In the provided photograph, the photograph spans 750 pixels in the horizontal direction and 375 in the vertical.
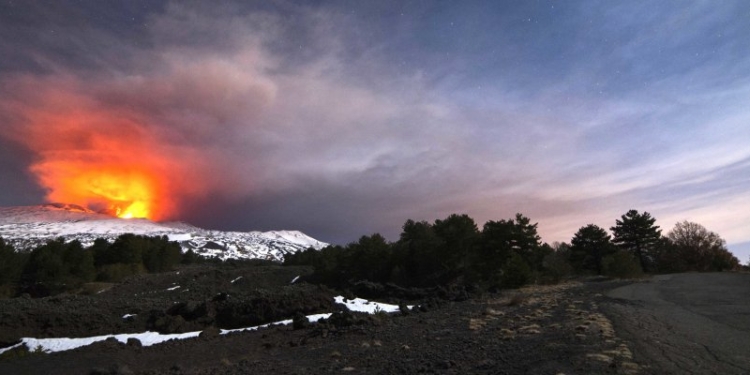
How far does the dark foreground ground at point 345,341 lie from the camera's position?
354 inches

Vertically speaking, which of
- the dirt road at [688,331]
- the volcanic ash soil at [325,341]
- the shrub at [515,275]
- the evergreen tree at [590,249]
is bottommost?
the volcanic ash soil at [325,341]

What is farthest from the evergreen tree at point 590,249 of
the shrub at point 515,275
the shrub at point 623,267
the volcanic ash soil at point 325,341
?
the volcanic ash soil at point 325,341

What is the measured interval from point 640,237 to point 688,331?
151 feet

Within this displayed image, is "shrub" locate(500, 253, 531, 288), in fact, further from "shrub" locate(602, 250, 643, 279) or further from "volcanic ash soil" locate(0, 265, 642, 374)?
"volcanic ash soil" locate(0, 265, 642, 374)

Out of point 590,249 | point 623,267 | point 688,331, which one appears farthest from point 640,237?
point 688,331

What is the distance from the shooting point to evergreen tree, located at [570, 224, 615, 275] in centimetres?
4834

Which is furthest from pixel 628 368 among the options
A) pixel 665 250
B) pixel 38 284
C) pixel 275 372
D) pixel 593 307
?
pixel 38 284

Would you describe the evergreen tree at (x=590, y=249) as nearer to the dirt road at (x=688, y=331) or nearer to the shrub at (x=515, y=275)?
the shrub at (x=515, y=275)

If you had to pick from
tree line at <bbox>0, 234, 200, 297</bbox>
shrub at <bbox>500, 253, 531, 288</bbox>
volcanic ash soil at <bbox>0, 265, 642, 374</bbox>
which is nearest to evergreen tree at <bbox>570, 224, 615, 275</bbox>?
shrub at <bbox>500, 253, 531, 288</bbox>

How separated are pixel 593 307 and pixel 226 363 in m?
14.3

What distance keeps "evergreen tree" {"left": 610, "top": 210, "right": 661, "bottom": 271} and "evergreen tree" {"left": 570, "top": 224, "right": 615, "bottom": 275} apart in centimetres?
282

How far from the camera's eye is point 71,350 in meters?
16.2

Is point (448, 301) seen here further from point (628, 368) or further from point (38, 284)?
point (38, 284)

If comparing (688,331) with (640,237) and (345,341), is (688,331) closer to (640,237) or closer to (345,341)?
(345,341)
